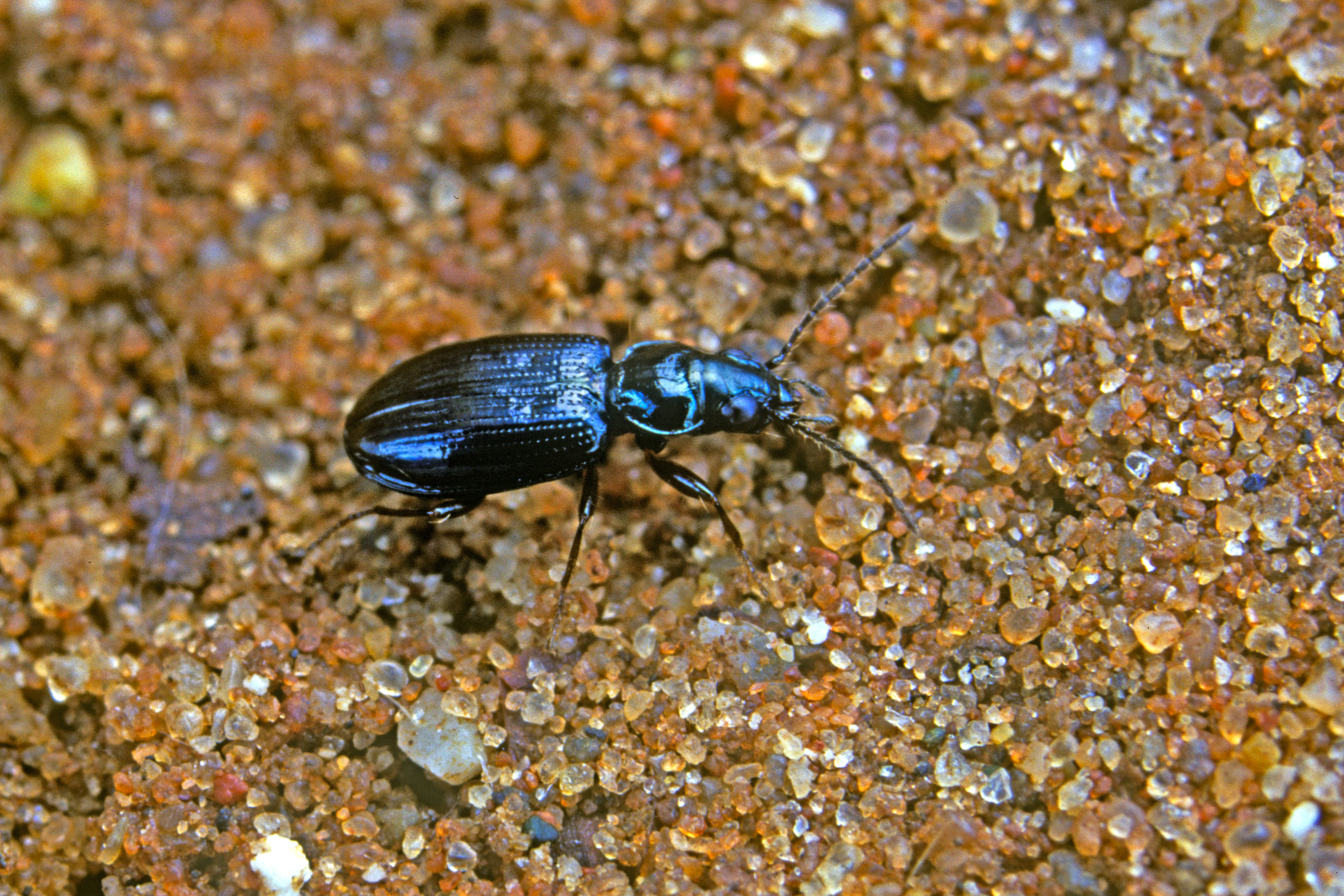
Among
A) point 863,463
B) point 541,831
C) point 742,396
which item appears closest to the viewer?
point 541,831

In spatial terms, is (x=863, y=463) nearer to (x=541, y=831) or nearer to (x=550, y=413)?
(x=550, y=413)

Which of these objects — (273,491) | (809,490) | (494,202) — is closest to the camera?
(809,490)

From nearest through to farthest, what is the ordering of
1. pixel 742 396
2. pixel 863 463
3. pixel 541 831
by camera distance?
pixel 541 831, pixel 863 463, pixel 742 396

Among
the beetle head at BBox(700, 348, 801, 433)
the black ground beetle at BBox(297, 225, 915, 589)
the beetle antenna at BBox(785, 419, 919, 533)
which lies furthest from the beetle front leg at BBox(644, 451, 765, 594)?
the beetle antenna at BBox(785, 419, 919, 533)

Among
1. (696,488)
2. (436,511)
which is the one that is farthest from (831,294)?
(436,511)

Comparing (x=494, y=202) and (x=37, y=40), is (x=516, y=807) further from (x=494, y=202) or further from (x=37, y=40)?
(x=37, y=40)

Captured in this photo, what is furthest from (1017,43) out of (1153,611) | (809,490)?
(1153,611)

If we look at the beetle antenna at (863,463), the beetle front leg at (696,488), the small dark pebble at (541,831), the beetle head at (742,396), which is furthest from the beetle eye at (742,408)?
the small dark pebble at (541,831)
